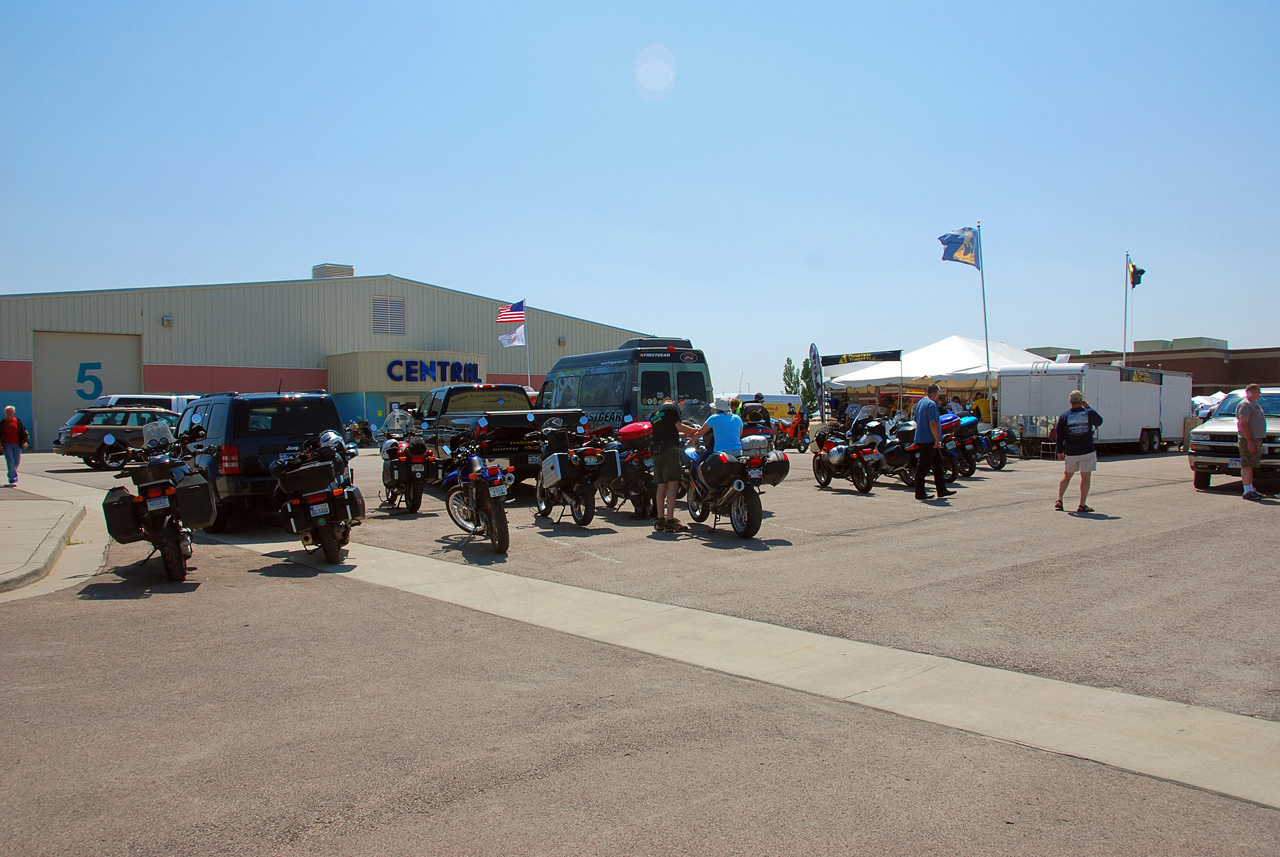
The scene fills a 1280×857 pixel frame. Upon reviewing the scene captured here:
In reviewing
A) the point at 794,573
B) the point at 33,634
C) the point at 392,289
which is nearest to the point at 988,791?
the point at 794,573

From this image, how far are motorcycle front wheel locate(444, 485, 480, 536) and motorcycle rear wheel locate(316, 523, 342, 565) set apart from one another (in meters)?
1.68

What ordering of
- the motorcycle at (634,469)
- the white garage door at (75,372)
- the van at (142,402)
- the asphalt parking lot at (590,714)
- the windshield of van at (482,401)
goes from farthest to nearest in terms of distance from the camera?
the white garage door at (75,372) < the van at (142,402) < the windshield of van at (482,401) < the motorcycle at (634,469) < the asphalt parking lot at (590,714)

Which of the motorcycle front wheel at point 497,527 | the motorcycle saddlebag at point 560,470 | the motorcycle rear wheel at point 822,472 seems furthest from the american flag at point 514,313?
the motorcycle front wheel at point 497,527

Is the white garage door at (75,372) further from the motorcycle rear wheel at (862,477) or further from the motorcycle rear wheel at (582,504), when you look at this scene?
the motorcycle rear wheel at (862,477)

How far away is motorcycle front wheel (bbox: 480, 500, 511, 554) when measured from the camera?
378 inches

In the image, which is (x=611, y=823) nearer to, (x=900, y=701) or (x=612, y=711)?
(x=612, y=711)

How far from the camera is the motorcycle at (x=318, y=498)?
9.15m

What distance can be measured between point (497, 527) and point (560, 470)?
6.22 ft

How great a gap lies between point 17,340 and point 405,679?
1428 inches

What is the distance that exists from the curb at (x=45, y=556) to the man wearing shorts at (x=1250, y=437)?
1619 centimetres

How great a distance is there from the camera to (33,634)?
6.34m

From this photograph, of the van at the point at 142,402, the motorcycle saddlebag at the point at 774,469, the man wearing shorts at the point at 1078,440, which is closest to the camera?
the motorcycle saddlebag at the point at 774,469

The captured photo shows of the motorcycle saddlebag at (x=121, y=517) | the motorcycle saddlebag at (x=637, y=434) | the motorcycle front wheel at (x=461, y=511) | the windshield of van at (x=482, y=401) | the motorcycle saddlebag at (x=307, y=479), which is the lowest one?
the motorcycle front wheel at (x=461, y=511)

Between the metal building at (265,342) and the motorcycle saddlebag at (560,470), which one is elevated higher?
the metal building at (265,342)
